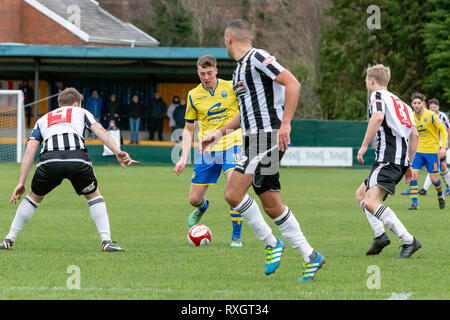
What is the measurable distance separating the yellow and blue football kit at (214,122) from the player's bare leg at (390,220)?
1942 mm

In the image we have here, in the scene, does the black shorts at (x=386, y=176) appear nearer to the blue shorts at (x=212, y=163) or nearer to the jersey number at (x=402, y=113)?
the jersey number at (x=402, y=113)

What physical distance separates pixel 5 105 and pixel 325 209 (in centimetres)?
2165

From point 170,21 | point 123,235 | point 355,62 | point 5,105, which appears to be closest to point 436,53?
point 355,62

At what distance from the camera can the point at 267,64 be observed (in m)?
6.30

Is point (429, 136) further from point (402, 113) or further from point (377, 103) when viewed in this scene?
point (377, 103)

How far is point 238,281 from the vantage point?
6395mm

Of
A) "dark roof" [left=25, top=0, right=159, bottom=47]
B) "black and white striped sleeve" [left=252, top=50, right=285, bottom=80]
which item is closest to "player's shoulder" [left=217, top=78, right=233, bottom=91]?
"black and white striped sleeve" [left=252, top=50, right=285, bottom=80]

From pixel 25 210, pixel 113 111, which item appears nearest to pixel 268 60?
pixel 25 210

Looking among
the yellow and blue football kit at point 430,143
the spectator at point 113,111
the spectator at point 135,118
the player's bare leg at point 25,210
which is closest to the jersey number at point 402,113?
the player's bare leg at point 25,210

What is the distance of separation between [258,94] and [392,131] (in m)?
2.18

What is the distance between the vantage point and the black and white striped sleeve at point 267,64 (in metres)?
6.25

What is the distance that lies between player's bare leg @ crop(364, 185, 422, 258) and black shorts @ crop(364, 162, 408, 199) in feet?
0.21

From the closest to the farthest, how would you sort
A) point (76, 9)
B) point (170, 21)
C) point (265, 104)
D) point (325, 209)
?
point (265, 104)
point (325, 209)
point (76, 9)
point (170, 21)
